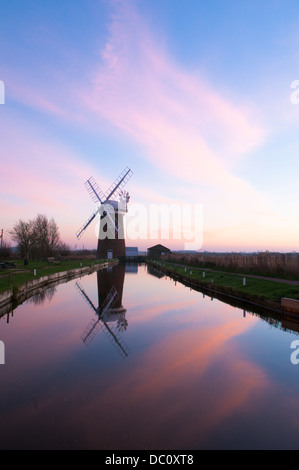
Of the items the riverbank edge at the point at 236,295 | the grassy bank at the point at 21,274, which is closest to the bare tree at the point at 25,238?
the grassy bank at the point at 21,274

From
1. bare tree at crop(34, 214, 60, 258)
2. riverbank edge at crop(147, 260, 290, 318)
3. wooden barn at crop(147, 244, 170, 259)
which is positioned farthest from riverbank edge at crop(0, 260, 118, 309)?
wooden barn at crop(147, 244, 170, 259)

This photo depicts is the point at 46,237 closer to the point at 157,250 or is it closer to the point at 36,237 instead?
the point at 36,237

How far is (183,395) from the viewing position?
5539mm

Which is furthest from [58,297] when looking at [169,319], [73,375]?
[73,375]

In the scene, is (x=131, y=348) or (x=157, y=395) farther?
(x=131, y=348)

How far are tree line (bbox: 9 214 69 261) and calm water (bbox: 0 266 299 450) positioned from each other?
43948 mm

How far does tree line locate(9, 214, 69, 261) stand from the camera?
173ft

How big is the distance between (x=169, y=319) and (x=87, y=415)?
7822 mm

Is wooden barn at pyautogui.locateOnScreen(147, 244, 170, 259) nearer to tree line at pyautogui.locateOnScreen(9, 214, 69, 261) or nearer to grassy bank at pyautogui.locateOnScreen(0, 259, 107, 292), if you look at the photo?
tree line at pyautogui.locateOnScreen(9, 214, 69, 261)

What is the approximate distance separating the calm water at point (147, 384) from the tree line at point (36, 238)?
1730 inches

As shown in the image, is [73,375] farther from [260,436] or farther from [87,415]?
[260,436]

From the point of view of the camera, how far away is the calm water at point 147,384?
4227mm

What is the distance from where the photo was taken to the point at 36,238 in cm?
5547
